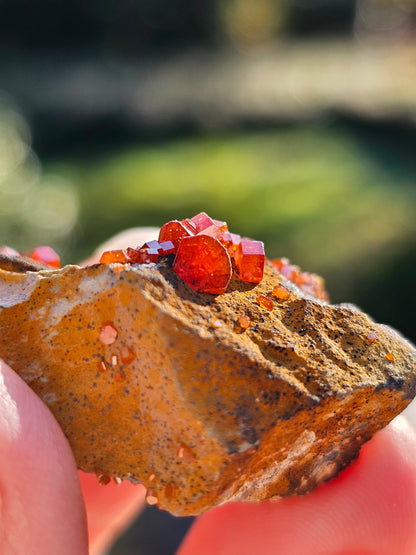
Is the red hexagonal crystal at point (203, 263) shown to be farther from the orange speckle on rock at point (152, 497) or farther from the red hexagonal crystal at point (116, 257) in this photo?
the orange speckle on rock at point (152, 497)

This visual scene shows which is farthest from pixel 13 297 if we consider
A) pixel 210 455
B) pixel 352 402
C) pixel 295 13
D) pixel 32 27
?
pixel 295 13

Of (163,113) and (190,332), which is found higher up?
(190,332)

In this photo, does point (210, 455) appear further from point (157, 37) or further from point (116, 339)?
point (157, 37)

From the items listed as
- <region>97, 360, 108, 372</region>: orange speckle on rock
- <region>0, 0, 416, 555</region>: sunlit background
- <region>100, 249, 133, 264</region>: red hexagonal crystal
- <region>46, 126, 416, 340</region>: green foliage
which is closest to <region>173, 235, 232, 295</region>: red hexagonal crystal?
<region>100, 249, 133, 264</region>: red hexagonal crystal

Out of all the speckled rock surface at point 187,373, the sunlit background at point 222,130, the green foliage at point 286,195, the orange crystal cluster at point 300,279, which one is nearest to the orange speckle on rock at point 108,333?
the speckled rock surface at point 187,373

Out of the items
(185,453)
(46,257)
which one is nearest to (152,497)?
(185,453)
